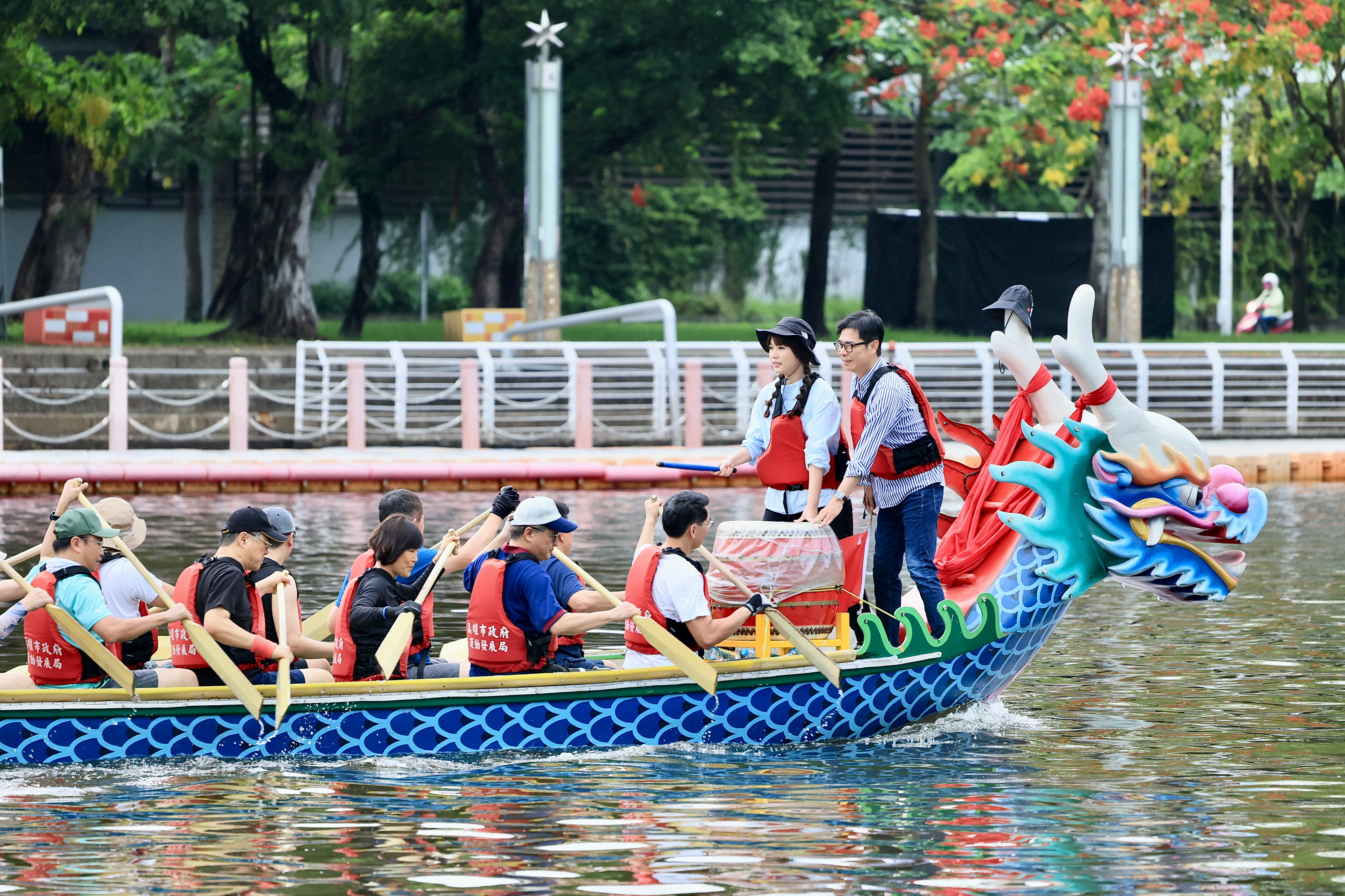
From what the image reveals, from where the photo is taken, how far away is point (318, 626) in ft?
35.1

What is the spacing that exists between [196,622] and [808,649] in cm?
281

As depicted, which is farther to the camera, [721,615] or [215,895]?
[721,615]

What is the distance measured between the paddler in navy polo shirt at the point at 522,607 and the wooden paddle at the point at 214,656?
3.43 feet

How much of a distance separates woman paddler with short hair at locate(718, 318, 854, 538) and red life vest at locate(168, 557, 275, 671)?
245 cm

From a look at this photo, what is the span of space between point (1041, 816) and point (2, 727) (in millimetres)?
4508

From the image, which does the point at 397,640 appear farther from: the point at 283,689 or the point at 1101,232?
the point at 1101,232

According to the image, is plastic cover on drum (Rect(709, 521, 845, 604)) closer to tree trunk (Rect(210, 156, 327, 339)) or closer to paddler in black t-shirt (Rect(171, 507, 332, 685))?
paddler in black t-shirt (Rect(171, 507, 332, 685))

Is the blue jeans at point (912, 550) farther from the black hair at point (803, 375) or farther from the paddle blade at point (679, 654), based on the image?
the paddle blade at point (679, 654)

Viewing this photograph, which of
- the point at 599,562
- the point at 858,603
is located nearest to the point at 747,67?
the point at 599,562

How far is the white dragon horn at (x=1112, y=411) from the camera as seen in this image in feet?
32.9

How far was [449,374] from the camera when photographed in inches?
977

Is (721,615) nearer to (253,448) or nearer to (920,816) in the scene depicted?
A: (920,816)

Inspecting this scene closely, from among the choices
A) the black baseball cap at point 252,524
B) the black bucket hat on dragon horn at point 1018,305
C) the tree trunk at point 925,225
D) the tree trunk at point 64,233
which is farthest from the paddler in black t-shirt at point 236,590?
the tree trunk at point 925,225

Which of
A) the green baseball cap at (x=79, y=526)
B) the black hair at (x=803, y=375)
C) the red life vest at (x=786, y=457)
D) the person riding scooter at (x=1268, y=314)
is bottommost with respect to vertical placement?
the green baseball cap at (x=79, y=526)
